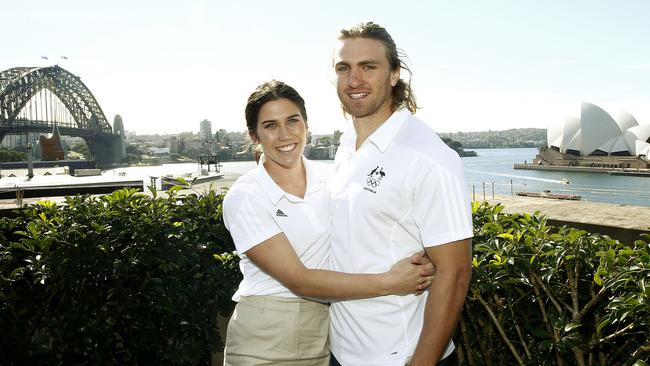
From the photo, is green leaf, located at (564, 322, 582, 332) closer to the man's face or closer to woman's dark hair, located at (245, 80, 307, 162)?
the man's face

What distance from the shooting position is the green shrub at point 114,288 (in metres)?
1.93

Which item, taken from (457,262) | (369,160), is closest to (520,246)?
(457,262)

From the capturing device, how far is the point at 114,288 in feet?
6.56

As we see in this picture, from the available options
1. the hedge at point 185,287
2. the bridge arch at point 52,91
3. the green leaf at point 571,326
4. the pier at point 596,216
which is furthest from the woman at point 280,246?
the bridge arch at point 52,91

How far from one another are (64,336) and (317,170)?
1.21 m

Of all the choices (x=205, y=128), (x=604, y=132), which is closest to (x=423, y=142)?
(x=604, y=132)

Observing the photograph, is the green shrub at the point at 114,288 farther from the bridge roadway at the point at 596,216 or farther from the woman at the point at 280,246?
the bridge roadway at the point at 596,216

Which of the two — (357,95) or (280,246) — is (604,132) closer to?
(357,95)

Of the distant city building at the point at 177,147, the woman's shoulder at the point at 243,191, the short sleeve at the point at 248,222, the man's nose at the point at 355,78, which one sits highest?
the distant city building at the point at 177,147

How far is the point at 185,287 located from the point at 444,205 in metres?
1.23

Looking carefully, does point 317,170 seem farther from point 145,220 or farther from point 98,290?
point 98,290

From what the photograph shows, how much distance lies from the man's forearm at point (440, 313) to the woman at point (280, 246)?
8.6 inches

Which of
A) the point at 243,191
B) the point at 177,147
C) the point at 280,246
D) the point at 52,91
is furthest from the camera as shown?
the point at 177,147

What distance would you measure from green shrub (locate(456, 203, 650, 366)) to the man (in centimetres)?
27
